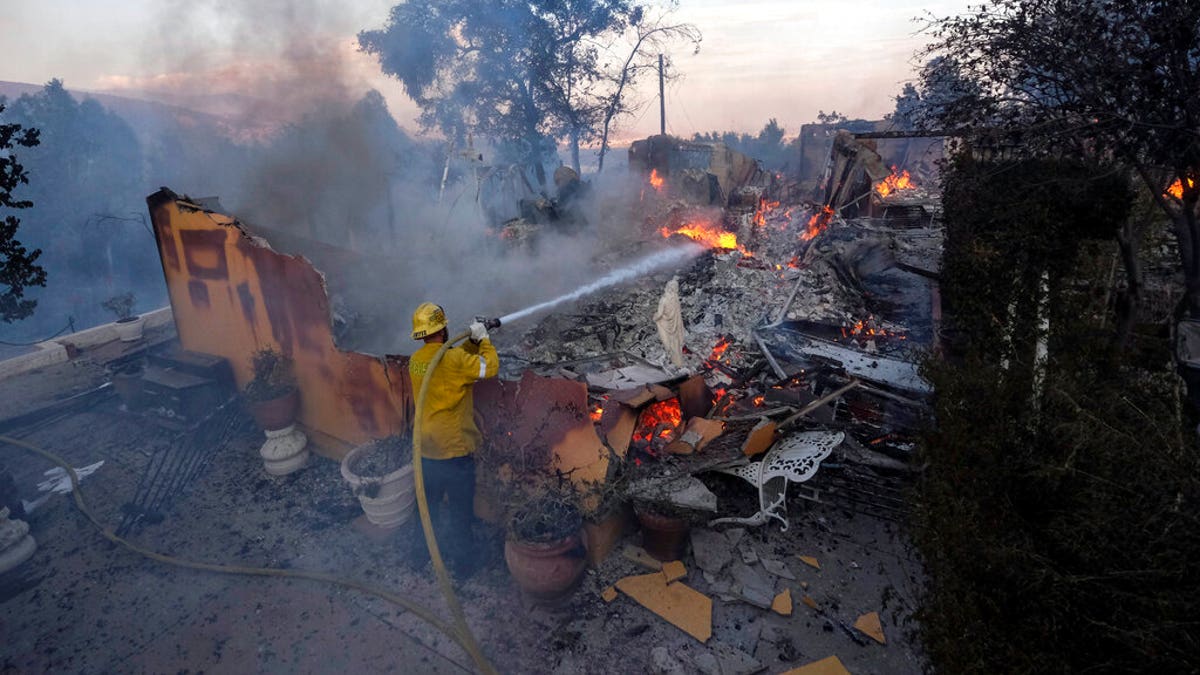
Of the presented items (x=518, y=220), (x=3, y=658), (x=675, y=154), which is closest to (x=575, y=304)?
(x=518, y=220)

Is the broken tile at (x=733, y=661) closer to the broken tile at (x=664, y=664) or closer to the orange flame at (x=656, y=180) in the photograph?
the broken tile at (x=664, y=664)

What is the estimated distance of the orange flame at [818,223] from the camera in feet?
45.5

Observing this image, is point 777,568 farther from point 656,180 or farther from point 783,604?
point 656,180

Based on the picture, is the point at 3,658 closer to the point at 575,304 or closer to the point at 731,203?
the point at 575,304

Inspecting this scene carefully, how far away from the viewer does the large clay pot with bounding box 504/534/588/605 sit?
4.44 m

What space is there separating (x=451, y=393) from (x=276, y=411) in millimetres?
3205

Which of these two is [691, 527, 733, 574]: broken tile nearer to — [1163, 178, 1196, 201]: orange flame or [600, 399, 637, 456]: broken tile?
[600, 399, 637, 456]: broken tile

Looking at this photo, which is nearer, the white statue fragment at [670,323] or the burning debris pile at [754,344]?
the burning debris pile at [754,344]

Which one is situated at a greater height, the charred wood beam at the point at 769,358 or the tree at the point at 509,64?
the tree at the point at 509,64

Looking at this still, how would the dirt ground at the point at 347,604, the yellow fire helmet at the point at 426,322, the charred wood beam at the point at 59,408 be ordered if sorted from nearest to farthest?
1. the dirt ground at the point at 347,604
2. the yellow fire helmet at the point at 426,322
3. the charred wood beam at the point at 59,408

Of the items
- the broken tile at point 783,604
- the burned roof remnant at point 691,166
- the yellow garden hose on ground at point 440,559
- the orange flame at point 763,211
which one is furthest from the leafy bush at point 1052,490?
the burned roof remnant at point 691,166

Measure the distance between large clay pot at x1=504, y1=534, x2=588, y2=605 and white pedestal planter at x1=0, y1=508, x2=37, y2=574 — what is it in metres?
4.98

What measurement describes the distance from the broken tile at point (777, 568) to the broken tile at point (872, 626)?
62cm

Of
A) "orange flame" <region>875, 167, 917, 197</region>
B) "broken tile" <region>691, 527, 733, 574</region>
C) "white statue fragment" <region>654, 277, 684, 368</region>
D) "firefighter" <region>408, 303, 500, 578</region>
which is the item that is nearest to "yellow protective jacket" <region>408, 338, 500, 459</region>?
"firefighter" <region>408, 303, 500, 578</region>
